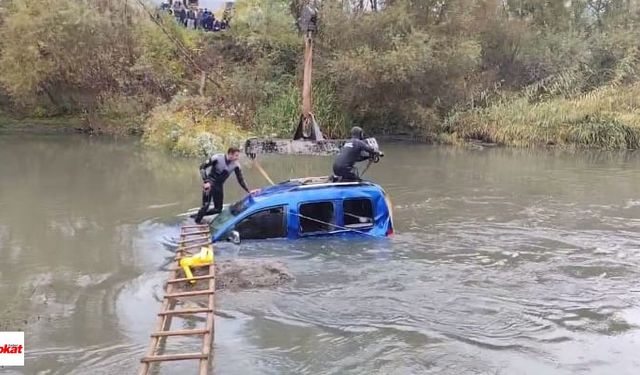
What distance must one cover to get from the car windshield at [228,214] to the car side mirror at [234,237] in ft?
0.79

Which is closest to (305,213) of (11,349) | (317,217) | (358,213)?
(317,217)

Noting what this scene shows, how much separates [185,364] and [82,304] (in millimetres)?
2605

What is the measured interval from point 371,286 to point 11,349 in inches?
194

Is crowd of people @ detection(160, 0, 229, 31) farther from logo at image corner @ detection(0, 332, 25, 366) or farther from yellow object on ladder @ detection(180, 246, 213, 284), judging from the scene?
logo at image corner @ detection(0, 332, 25, 366)

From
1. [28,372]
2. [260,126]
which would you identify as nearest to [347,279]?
[28,372]

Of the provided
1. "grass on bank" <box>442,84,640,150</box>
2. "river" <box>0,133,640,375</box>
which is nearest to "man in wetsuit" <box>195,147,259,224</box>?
"river" <box>0,133,640,375</box>

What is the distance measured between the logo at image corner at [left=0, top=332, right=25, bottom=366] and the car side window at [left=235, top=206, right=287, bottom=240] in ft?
14.5

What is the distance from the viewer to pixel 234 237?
11.5 meters

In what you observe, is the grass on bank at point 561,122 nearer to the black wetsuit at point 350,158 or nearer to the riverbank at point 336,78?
the riverbank at point 336,78

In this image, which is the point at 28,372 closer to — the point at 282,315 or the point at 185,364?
the point at 185,364

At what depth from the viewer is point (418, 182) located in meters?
19.6

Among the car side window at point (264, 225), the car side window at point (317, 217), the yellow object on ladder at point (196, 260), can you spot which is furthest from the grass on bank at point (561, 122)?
the yellow object on ladder at point (196, 260)

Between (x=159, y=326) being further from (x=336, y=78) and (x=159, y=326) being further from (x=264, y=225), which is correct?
(x=336, y=78)

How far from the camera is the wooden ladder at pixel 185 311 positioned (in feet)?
21.5
